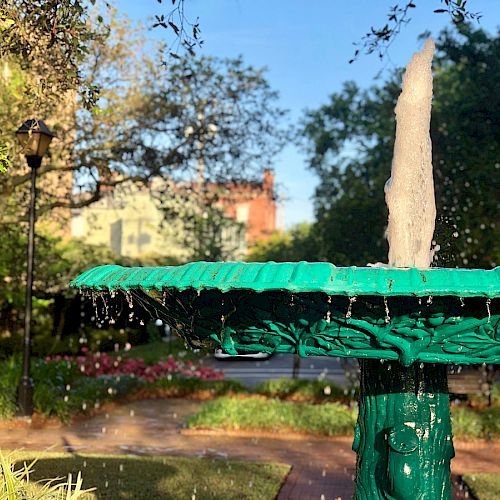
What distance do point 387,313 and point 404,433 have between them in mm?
995

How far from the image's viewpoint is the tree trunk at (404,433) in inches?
150

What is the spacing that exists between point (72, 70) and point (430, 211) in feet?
10.5

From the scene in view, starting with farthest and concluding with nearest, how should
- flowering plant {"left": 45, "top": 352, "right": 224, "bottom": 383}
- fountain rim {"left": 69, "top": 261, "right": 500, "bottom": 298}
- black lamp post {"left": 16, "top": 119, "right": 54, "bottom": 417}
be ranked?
flowering plant {"left": 45, "top": 352, "right": 224, "bottom": 383}, black lamp post {"left": 16, "top": 119, "right": 54, "bottom": 417}, fountain rim {"left": 69, "top": 261, "right": 500, "bottom": 298}

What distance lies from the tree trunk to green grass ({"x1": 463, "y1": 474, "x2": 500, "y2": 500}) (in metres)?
3.96

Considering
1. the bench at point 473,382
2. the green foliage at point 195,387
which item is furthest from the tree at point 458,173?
the green foliage at point 195,387

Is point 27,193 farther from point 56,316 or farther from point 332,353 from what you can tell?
point 332,353

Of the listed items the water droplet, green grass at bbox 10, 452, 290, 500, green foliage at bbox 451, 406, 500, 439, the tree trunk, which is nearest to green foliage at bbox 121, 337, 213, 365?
green foliage at bbox 451, 406, 500, 439

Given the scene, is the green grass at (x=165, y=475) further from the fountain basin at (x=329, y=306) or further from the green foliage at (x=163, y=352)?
the green foliage at (x=163, y=352)

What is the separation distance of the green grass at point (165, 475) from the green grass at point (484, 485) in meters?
1.97

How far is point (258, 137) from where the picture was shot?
1516 centimetres

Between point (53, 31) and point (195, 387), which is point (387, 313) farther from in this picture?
point (195, 387)

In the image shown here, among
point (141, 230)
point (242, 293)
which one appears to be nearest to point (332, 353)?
point (242, 293)

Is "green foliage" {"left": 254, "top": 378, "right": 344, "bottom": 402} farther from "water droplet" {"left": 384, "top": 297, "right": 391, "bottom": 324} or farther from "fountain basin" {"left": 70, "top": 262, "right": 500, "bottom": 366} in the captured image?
"water droplet" {"left": 384, "top": 297, "right": 391, "bottom": 324}

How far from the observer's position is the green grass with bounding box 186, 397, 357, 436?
1138 cm
